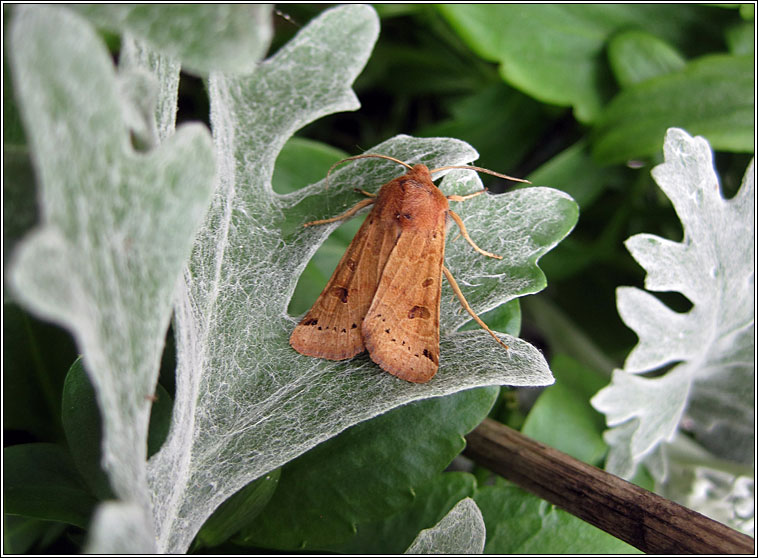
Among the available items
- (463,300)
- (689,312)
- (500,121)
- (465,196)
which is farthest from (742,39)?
(463,300)

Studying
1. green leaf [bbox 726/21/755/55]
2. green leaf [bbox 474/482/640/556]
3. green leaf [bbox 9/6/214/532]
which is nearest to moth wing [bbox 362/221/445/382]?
green leaf [bbox 474/482/640/556]

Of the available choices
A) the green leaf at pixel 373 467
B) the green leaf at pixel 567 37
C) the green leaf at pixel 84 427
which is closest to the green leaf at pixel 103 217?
the green leaf at pixel 84 427

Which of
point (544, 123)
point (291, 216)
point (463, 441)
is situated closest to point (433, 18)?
point (544, 123)

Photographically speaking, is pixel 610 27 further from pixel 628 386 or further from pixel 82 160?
pixel 82 160

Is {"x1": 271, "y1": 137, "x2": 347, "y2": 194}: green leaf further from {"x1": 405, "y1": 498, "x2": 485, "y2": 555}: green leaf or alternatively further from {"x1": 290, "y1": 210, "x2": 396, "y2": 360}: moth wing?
{"x1": 405, "y1": 498, "x2": 485, "y2": 555}: green leaf

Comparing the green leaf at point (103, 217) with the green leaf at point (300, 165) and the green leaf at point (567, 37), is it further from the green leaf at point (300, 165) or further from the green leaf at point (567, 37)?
the green leaf at point (567, 37)

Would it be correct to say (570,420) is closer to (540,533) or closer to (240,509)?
(540,533)
